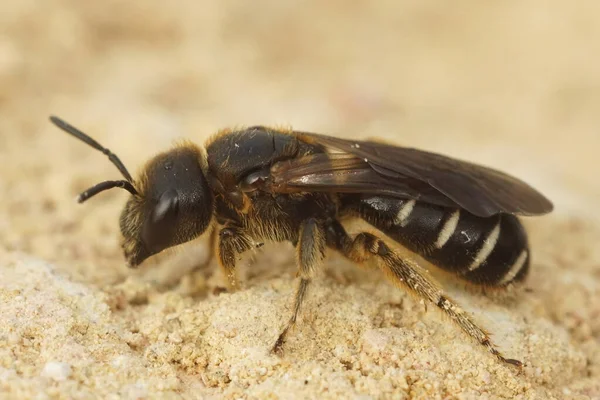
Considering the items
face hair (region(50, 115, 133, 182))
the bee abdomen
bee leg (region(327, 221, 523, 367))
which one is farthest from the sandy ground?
face hair (region(50, 115, 133, 182))

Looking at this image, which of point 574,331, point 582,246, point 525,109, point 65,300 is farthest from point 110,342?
point 525,109

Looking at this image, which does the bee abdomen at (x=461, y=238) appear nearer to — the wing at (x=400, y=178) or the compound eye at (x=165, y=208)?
the wing at (x=400, y=178)

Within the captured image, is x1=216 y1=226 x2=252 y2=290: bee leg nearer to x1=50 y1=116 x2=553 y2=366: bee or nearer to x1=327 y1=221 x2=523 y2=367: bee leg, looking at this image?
x1=50 y1=116 x2=553 y2=366: bee

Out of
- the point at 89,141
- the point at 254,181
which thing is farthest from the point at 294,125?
the point at 89,141

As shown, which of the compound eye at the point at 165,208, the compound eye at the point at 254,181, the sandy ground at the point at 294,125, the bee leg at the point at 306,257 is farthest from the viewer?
the compound eye at the point at 254,181

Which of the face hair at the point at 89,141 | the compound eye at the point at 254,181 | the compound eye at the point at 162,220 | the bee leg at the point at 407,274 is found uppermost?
the compound eye at the point at 254,181

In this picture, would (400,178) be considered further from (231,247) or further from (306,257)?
(231,247)

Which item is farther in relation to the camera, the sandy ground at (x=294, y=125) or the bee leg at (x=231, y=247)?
the bee leg at (x=231, y=247)

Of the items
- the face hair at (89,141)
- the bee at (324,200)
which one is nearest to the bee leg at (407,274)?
the bee at (324,200)
